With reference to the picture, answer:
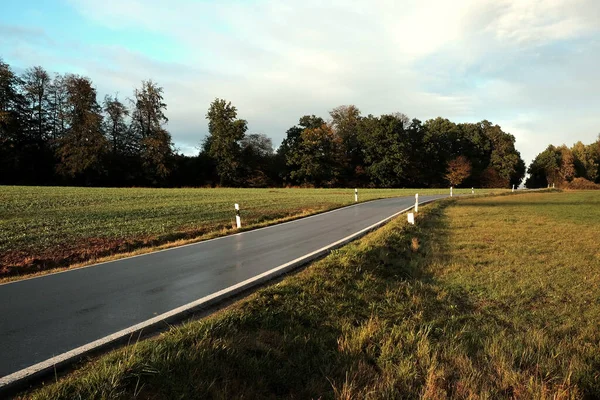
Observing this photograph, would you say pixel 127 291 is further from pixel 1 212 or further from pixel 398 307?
pixel 1 212

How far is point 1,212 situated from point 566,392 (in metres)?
20.7

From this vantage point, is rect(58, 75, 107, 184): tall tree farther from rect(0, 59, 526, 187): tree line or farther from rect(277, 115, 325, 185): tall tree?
rect(277, 115, 325, 185): tall tree

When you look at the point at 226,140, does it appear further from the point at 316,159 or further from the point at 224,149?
the point at 316,159

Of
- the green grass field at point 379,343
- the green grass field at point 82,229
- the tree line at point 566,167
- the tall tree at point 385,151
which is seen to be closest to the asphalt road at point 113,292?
the green grass field at point 379,343

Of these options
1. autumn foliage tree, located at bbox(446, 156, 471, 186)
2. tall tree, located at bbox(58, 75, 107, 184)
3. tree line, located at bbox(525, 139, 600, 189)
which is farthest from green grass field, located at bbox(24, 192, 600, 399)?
tree line, located at bbox(525, 139, 600, 189)

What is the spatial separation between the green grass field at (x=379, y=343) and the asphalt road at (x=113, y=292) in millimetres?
879

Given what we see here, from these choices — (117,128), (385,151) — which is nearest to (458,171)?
(385,151)

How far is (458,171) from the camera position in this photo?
7969 centimetres

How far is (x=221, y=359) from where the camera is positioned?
3.95 m

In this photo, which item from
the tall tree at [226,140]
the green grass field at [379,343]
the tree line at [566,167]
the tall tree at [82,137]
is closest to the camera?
the green grass field at [379,343]

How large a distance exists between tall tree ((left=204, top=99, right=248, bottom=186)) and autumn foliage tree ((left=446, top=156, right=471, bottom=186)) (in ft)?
143

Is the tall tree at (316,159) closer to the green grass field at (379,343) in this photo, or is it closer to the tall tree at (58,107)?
the tall tree at (58,107)

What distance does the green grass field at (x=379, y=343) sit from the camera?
366cm

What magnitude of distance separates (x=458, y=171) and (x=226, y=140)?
156ft
